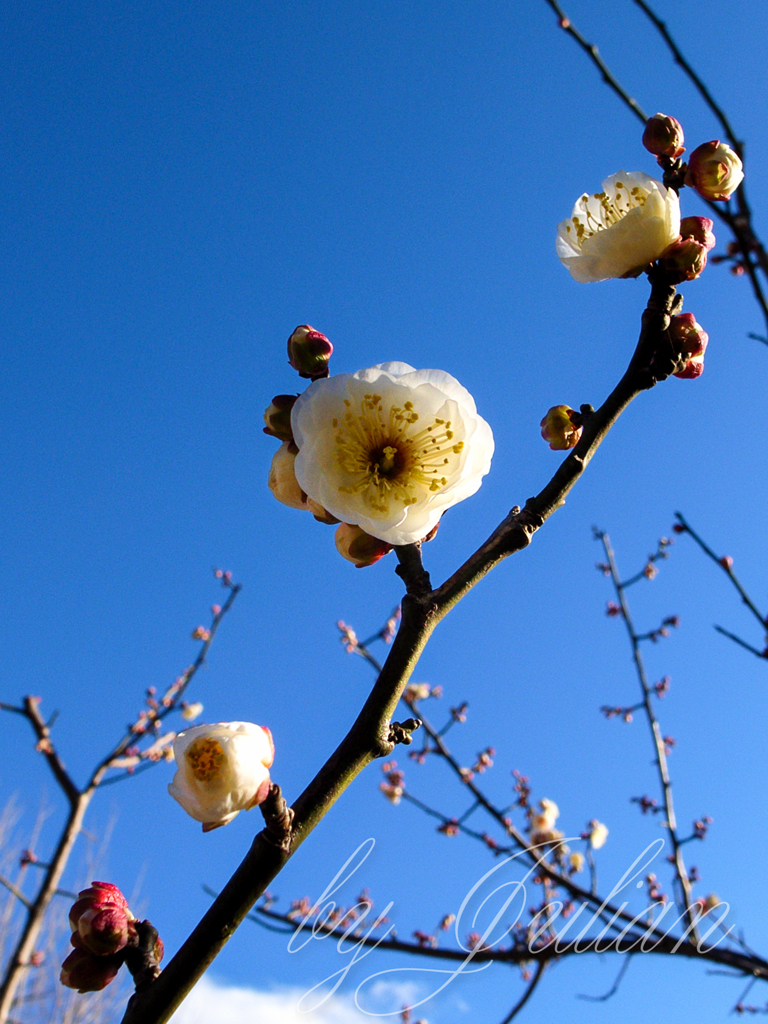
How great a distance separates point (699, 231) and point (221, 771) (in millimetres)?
984

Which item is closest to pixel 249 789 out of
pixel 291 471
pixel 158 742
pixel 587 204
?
pixel 291 471

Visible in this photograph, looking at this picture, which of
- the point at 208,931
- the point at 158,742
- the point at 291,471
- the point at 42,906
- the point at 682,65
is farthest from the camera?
the point at 158,742

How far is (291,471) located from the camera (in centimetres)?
101

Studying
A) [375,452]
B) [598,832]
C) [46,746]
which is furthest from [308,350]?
[598,832]

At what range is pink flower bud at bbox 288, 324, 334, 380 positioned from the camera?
1002 mm

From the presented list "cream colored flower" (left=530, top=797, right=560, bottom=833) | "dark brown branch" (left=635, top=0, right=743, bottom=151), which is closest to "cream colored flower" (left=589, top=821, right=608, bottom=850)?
"cream colored flower" (left=530, top=797, right=560, bottom=833)

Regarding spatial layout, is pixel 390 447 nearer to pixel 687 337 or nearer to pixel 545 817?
pixel 687 337

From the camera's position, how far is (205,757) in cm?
73

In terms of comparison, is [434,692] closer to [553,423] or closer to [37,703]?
[37,703]

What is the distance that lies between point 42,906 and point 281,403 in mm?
3397

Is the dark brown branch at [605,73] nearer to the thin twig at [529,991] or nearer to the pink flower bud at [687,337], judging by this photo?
the pink flower bud at [687,337]

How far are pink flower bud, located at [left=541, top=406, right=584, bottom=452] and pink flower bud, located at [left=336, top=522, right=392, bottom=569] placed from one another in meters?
0.31

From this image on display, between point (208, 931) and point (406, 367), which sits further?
point (406, 367)

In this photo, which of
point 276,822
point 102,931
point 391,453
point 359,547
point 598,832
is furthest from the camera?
point 598,832
